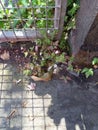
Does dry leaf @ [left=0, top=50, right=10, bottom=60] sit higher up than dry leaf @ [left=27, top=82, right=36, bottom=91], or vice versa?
dry leaf @ [left=0, top=50, right=10, bottom=60]

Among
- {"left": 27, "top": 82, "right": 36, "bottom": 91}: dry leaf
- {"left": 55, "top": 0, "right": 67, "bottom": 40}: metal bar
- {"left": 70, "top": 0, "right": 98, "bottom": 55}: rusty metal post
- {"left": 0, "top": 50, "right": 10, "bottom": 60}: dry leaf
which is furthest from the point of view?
{"left": 0, "top": 50, "right": 10, "bottom": 60}: dry leaf

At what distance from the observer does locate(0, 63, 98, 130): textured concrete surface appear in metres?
2.20

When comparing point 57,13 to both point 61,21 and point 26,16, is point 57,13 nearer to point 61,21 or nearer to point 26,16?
point 61,21

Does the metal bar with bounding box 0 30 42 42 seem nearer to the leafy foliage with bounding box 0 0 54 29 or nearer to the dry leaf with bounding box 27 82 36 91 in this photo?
the leafy foliage with bounding box 0 0 54 29

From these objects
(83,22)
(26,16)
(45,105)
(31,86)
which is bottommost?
(45,105)

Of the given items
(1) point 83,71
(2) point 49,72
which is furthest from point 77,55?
(2) point 49,72

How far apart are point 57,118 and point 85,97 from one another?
35cm

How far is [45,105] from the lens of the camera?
229cm

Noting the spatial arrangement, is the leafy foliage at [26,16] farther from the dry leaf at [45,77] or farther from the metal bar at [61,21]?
the dry leaf at [45,77]

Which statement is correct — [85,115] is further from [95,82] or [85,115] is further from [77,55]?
[77,55]

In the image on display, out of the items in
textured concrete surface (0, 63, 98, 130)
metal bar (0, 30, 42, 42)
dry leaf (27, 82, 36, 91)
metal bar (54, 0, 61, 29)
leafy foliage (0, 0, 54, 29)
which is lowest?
textured concrete surface (0, 63, 98, 130)

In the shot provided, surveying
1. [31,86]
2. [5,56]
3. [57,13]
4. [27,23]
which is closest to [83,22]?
[57,13]

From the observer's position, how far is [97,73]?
2.33m

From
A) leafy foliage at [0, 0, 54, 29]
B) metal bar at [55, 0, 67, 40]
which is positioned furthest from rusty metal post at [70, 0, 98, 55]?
leafy foliage at [0, 0, 54, 29]
